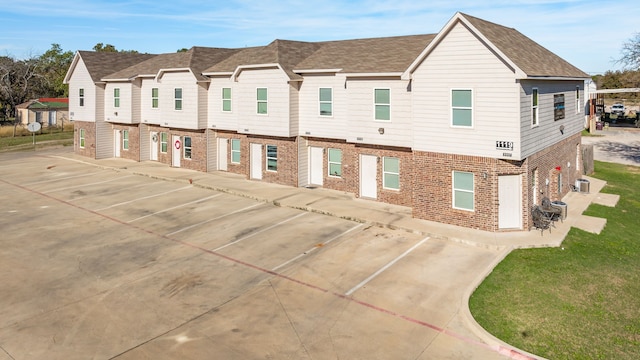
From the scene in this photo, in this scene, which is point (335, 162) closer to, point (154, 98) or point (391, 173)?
point (391, 173)

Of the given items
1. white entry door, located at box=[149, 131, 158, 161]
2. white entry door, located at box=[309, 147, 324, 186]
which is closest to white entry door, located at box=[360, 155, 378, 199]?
white entry door, located at box=[309, 147, 324, 186]

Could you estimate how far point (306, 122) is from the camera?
25641mm

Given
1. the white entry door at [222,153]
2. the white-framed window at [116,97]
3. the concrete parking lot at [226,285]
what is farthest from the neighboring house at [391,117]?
the concrete parking lot at [226,285]

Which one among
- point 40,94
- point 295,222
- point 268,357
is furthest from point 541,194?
point 40,94

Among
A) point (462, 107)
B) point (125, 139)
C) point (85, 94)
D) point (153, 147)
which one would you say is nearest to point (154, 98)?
point (153, 147)

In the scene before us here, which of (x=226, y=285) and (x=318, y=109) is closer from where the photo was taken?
(x=226, y=285)

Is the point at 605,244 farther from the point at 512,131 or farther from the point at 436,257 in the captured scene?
the point at 436,257

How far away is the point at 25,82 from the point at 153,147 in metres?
59.2

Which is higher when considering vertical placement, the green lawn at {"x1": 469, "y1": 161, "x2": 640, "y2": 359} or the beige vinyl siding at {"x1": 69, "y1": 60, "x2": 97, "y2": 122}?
the beige vinyl siding at {"x1": 69, "y1": 60, "x2": 97, "y2": 122}

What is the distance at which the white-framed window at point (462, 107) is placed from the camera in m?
17.4

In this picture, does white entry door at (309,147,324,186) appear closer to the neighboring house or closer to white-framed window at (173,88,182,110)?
the neighboring house

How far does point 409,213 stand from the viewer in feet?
65.6

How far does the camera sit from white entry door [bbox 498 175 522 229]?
57.2 ft

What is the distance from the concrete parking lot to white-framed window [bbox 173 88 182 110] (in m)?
11.9
